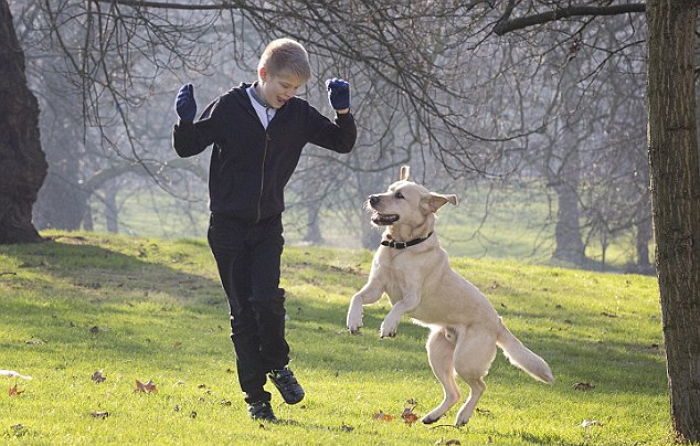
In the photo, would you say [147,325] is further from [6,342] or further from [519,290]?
[519,290]

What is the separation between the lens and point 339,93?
5.60 meters

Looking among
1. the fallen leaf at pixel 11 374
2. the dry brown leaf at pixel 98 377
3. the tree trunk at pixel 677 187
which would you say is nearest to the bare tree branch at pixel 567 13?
the tree trunk at pixel 677 187


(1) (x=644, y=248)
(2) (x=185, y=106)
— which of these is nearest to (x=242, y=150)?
(2) (x=185, y=106)

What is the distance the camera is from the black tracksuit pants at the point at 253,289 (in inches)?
218

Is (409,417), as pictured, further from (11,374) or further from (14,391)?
(11,374)

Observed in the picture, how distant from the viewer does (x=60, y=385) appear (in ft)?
22.5

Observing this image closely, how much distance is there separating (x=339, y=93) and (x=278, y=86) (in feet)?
1.27

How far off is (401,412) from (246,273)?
1790 mm

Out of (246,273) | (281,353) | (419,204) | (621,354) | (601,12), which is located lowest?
(621,354)

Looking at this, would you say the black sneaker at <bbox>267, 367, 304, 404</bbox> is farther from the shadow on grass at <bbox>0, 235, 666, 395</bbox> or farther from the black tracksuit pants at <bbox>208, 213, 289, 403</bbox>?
the shadow on grass at <bbox>0, 235, 666, 395</bbox>

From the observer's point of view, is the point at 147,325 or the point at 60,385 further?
the point at 147,325

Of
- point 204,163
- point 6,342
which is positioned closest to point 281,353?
point 6,342

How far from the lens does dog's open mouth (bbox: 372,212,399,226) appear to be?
231 inches

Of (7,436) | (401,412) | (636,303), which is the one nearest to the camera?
(7,436)
